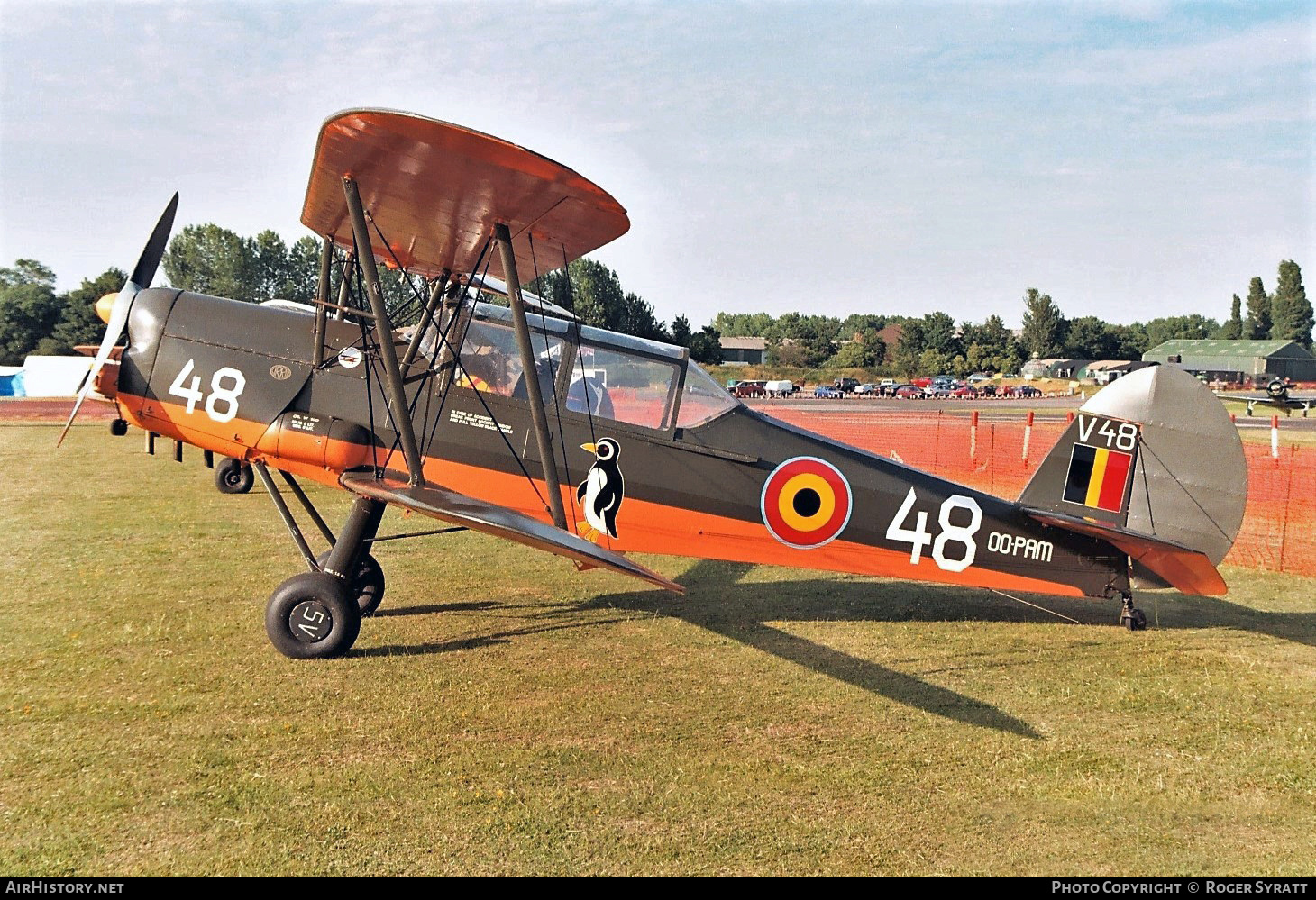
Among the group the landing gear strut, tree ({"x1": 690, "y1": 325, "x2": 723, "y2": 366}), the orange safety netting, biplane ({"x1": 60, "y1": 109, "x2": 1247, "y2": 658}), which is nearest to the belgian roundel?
biplane ({"x1": 60, "y1": 109, "x2": 1247, "y2": 658})

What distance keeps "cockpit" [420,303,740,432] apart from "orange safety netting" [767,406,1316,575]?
6864mm

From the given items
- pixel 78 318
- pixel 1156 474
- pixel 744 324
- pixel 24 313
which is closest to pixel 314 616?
pixel 1156 474

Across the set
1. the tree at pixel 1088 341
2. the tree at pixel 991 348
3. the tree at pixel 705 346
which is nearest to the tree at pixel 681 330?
the tree at pixel 705 346

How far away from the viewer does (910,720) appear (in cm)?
509

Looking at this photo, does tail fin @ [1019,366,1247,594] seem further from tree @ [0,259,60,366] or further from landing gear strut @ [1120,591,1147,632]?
tree @ [0,259,60,366]

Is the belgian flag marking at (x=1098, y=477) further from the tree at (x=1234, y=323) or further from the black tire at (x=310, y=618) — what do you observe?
the tree at (x=1234, y=323)

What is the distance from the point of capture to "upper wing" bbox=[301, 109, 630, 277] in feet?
14.7

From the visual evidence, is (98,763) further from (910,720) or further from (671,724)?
(910,720)

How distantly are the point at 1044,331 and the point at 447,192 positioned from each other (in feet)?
307

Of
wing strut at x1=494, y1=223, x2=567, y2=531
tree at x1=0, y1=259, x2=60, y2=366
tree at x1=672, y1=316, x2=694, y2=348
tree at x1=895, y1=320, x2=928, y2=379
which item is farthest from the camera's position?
tree at x1=895, y1=320, x2=928, y2=379

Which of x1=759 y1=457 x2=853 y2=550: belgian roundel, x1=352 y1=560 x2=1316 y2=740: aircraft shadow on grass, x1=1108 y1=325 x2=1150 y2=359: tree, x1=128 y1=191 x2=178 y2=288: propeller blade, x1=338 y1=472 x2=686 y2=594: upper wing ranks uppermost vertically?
x1=1108 y1=325 x2=1150 y2=359: tree

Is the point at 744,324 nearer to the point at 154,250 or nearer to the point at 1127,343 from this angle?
the point at 1127,343

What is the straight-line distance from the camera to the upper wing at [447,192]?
176 inches
